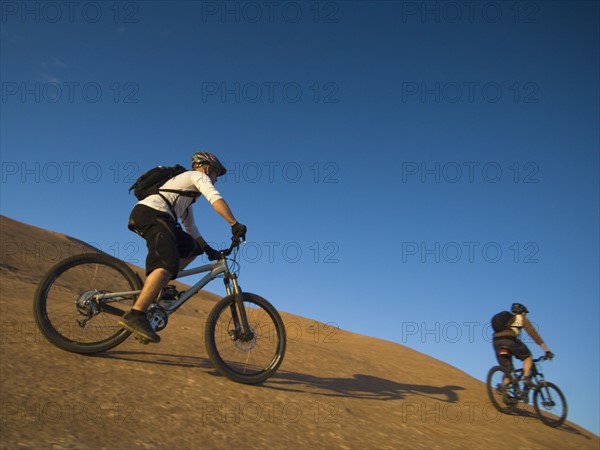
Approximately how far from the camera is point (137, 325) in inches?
157

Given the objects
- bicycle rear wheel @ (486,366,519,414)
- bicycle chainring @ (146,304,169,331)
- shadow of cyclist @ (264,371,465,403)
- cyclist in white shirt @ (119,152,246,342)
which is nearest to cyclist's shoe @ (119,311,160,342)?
cyclist in white shirt @ (119,152,246,342)

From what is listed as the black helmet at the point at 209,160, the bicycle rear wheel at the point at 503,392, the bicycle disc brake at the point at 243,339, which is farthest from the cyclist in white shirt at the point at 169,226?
the bicycle rear wheel at the point at 503,392

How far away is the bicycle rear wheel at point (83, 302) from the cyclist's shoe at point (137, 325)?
36cm

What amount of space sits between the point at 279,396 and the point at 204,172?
261 centimetres

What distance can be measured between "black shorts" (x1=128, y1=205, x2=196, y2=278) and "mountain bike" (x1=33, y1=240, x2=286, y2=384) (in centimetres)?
30

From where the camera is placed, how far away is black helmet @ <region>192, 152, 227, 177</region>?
15.5ft

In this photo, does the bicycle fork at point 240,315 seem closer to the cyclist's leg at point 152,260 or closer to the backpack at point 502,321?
the cyclist's leg at point 152,260

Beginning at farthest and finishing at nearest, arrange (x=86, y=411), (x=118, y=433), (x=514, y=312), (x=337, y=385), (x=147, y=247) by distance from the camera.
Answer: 1. (x=514, y=312)
2. (x=337, y=385)
3. (x=147, y=247)
4. (x=86, y=411)
5. (x=118, y=433)

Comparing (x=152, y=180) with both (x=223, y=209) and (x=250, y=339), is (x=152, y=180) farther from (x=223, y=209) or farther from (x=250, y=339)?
(x=250, y=339)

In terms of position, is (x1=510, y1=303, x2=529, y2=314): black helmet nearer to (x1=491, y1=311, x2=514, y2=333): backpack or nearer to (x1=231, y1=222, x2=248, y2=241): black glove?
(x1=491, y1=311, x2=514, y2=333): backpack

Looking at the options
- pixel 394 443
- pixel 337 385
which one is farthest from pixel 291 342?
pixel 394 443

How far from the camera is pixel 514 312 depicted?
8633 mm

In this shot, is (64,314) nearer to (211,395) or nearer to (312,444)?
(211,395)

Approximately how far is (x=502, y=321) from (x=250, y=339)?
623 centimetres
